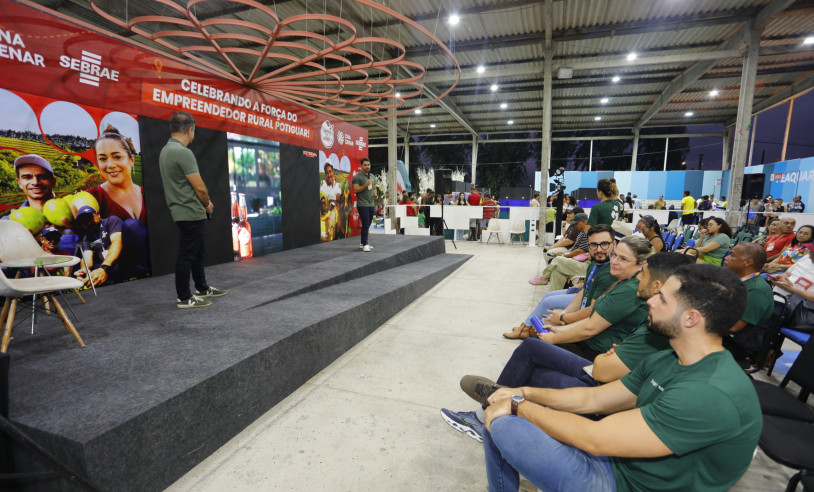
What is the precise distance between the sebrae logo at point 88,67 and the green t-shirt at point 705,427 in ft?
17.2

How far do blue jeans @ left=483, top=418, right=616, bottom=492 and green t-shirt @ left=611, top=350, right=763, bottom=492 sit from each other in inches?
5.2

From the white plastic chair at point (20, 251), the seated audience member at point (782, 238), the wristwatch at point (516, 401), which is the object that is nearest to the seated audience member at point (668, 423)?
the wristwatch at point (516, 401)

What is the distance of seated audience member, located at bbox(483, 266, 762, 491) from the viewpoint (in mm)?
1047

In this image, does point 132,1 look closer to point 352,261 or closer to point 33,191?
point 33,191

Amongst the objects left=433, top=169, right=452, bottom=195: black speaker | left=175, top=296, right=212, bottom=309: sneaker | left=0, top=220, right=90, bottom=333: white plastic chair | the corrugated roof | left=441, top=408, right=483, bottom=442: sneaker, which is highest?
the corrugated roof

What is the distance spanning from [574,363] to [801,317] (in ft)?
7.26

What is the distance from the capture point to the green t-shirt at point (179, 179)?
9.94 ft

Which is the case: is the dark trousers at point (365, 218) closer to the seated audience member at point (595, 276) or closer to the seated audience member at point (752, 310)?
the seated audience member at point (595, 276)

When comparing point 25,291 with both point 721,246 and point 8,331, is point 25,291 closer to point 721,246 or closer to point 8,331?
point 8,331

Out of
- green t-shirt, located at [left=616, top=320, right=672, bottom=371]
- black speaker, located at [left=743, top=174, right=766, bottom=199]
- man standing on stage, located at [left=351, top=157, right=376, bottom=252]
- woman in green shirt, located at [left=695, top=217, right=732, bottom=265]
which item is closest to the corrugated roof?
black speaker, located at [left=743, top=174, right=766, bottom=199]

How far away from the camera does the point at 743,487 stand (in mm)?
1851

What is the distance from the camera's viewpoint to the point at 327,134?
25.4 ft

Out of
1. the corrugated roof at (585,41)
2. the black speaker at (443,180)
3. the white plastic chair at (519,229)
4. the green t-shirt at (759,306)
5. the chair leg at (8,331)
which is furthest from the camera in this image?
the white plastic chair at (519,229)

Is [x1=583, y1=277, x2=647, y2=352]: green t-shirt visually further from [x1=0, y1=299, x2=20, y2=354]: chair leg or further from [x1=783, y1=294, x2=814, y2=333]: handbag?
[x1=0, y1=299, x2=20, y2=354]: chair leg
